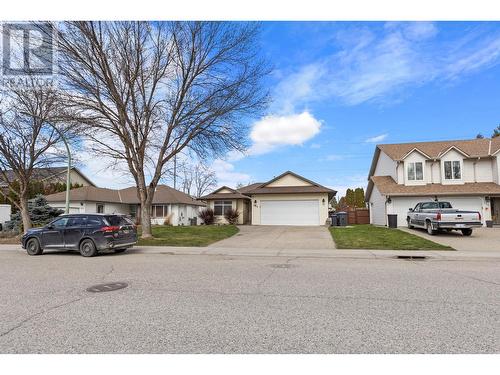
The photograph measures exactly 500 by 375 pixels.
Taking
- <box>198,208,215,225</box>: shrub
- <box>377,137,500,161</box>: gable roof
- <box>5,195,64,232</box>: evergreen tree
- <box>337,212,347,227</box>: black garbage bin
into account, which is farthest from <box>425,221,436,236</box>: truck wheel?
<box>5,195,64,232</box>: evergreen tree

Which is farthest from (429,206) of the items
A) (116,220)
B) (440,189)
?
(116,220)

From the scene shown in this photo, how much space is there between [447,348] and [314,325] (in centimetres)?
160

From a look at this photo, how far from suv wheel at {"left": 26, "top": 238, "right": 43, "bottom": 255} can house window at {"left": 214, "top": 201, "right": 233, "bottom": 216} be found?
21.9 metres

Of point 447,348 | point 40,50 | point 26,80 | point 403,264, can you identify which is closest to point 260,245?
point 403,264

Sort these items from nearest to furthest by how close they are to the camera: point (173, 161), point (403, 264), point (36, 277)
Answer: point (36, 277)
point (403, 264)
point (173, 161)

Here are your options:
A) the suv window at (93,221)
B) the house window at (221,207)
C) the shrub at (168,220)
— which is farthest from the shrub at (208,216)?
the suv window at (93,221)

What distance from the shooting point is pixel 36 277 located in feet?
27.1

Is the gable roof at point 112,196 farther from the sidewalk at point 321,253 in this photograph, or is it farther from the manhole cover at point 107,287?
the manhole cover at point 107,287

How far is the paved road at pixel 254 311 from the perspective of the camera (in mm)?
3914

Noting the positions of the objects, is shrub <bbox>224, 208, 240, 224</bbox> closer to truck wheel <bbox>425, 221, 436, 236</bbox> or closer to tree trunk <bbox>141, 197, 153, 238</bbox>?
tree trunk <bbox>141, 197, 153, 238</bbox>

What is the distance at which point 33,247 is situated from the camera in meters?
13.4

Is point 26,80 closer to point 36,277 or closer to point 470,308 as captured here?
point 36,277

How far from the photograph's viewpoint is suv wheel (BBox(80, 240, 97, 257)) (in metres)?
12.5

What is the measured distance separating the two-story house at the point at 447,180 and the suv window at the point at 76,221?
21.0 metres
